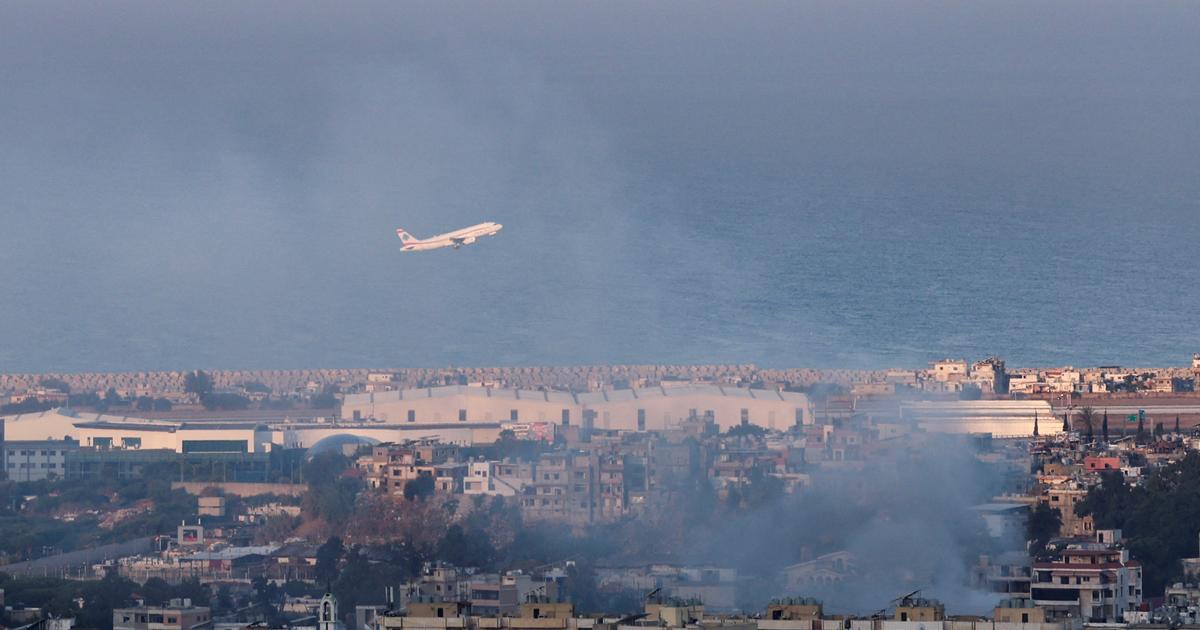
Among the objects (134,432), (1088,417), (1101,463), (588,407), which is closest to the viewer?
(1101,463)

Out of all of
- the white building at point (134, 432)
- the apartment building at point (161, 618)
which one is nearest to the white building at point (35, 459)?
the white building at point (134, 432)

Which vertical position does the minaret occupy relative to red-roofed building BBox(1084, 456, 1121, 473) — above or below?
below

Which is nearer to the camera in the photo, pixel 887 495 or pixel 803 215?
pixel 887 495

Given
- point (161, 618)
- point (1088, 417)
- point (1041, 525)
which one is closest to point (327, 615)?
point (161, 618)

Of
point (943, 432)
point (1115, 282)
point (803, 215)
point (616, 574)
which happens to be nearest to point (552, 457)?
point (943, 432)

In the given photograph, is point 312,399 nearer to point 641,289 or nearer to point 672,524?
point 641,289

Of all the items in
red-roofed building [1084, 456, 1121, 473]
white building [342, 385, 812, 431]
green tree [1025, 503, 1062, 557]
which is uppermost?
white building [342, 385, 812, 431]

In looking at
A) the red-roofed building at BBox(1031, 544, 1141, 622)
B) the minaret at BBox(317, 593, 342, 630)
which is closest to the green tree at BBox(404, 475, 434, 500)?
the red-roofed building at BBox(1031, 544, 1141, 622)

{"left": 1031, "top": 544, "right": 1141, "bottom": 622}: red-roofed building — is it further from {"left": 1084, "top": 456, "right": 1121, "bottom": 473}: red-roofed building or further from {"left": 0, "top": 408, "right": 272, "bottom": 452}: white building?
{"left": 0, "top": 408, "right": 272, "bottom": 452}: white building

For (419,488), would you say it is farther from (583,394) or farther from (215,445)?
(583,394)

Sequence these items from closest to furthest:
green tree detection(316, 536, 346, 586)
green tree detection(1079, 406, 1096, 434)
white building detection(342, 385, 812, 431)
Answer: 1. green tree detection(316, 536, 346, 586)
2. green tree detection(1079, 406, 1096, 434)
3. white building detection(342, 385, 812, 431)

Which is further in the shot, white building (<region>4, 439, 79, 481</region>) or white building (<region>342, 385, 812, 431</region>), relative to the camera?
white building (<region>342, 385, 812, 431</region>)
